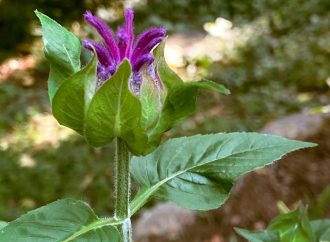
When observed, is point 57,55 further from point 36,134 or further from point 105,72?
point 36,134

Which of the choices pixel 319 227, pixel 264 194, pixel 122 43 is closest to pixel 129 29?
pixel 122 43

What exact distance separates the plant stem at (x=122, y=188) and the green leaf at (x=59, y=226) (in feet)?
0.13

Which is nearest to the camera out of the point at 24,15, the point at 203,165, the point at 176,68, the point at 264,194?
the point at 203,165

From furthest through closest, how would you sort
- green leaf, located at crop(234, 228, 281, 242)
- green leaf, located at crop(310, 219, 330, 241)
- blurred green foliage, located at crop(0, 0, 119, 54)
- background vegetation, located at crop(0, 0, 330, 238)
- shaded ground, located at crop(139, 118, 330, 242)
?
blurred green foliage, located at crop(0, 0, 119, 54)
background vegetation, located at crop(0, 0, 330, 238)
shaded ground, located at crop(139, 118, 330, 242)
green leaf, located at crop(310, 219, 330, 241)
green leaf, located at crop(234, 228, 281, 242)

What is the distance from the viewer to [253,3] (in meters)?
5.53

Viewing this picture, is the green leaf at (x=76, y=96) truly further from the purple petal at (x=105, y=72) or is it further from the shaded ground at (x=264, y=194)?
the shaded ground at (x=264, y=194)

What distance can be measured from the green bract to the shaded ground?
71.2 inches

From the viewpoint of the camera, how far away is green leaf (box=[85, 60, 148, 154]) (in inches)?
25.0

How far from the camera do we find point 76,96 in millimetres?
656

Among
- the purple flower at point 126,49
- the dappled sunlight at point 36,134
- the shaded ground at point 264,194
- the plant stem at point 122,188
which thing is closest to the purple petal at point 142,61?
the purple flower at point 126,49

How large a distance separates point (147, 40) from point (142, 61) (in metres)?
0.04

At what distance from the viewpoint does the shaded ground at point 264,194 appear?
98.6 inches

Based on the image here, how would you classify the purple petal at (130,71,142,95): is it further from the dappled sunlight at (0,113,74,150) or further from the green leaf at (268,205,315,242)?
the dappled sunlight at (0,113,74,150)

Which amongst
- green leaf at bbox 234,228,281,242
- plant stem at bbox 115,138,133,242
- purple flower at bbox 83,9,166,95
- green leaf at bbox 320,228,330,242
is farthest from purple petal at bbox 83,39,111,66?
green leaf at bbox 320,228,330,242
